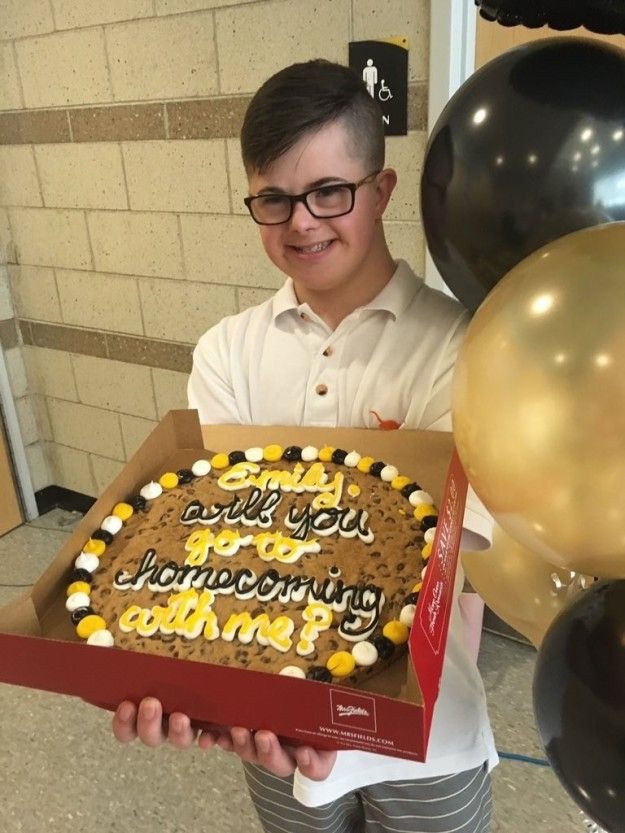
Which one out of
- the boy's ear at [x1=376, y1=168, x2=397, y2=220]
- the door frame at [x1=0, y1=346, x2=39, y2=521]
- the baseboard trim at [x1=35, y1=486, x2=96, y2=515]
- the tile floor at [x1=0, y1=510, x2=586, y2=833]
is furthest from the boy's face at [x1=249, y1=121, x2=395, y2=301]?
the baseboard trim at [x1=35, y1=486, x2=96, y2=515]

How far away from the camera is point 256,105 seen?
Answer: 3.39ft

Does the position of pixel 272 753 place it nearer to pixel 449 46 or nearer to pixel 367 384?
pixel 367 384

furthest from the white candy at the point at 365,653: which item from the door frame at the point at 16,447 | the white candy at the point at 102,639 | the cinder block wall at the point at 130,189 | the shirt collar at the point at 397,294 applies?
the door frame at the point at 16,447

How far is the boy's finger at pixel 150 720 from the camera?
76cm

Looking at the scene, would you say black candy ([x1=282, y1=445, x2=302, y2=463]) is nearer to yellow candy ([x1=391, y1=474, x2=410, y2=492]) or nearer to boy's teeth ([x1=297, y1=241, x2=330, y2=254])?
yellow candy ([x1=391, y1=474, x2=410, y2=492])

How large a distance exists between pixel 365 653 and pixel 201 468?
45cm

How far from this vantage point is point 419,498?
99cm

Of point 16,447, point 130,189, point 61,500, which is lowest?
point 61,500

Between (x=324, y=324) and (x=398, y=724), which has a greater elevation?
(x=324, y=324)

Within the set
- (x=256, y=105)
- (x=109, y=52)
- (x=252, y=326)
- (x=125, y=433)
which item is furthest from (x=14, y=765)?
(x=109, y=52)

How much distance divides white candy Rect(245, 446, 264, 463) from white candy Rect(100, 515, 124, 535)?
22 cm

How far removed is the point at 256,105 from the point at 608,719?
91 cm

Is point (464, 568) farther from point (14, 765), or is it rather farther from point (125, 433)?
point (125, 433)

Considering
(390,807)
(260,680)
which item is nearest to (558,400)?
(260,680)
